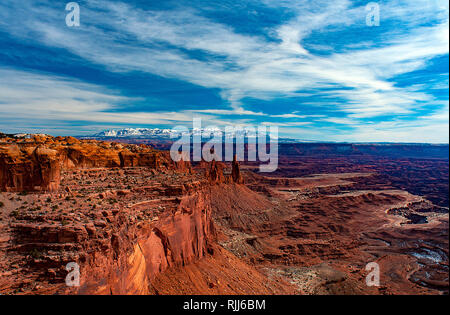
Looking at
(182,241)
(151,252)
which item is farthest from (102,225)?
(182,241)

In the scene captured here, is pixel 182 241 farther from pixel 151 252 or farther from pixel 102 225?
pixel 102 225

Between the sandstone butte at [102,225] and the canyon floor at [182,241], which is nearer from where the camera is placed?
the sandstone butte at [102,225]

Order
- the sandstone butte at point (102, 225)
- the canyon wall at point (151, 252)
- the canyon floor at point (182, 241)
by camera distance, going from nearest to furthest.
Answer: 1. the sandstone butte at point (102, 225)
2. the canyon wall at point (151, 252)
3. the canyon floor at point (182, 241)

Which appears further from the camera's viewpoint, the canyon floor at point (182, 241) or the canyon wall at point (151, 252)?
the canyon floor at point (182, 241)

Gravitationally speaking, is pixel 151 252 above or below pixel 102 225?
below

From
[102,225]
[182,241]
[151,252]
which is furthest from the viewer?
[182,241]

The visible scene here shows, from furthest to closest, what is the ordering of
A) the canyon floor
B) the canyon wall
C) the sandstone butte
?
1. the canyon floor
2. the canyon wall
3. the sandstone butte

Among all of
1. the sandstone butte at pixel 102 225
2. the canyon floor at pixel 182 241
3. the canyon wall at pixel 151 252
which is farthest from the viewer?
the canyon floor at pixel 182 241

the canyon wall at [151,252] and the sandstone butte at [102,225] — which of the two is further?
the canyon wall at [151,252]
